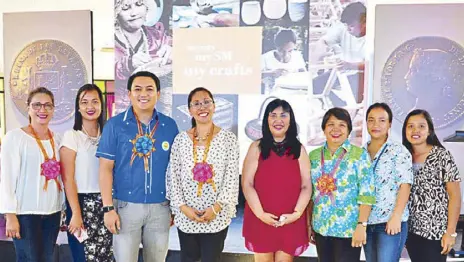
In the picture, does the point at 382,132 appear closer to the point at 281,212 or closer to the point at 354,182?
the point at 354,182

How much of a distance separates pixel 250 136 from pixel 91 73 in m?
1.68

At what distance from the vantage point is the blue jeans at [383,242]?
246 cm

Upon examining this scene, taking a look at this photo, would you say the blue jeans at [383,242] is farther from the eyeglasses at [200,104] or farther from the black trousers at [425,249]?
the eyeglasses at [200,104]

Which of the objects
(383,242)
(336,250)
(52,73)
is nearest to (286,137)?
(336,250)

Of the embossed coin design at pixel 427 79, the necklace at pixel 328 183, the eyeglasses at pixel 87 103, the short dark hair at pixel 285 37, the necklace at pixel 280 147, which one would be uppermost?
the short dark hair at pixel 285 37

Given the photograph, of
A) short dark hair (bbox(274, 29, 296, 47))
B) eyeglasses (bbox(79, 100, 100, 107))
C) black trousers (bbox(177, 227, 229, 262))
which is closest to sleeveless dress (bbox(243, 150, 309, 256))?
black trousers (bbox(177, 227, 229, 262))

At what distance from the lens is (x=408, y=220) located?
2.56 meters

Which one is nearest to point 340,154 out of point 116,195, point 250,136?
point 116,195

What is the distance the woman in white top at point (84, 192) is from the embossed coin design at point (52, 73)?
184 cm

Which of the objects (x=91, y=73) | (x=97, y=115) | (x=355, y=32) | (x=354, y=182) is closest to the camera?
(x=354, y=182)

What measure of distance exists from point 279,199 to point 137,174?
2.67ft

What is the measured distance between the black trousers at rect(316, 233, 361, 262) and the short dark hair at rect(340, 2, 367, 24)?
2.08 meters

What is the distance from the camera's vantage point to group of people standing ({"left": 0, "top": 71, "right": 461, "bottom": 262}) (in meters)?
2.43

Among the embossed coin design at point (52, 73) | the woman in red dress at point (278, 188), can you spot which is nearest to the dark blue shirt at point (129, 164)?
the woman in red dress at point (278, 188)
